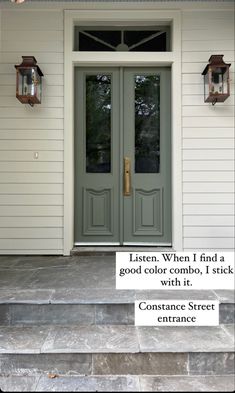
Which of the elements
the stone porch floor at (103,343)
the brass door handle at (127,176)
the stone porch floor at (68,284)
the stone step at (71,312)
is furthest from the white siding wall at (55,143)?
the stone step at (71,312)

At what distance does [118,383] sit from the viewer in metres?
2.23

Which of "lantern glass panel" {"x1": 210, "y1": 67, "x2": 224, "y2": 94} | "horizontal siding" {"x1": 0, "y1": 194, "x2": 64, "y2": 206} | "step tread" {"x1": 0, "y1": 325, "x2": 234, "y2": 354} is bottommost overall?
"step tread" {"x1": 0, "y1": 325, "x2": 234, "y2": 354}

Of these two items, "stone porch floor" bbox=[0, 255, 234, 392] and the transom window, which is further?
the transom window

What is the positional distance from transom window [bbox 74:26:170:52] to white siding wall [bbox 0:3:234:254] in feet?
0.92

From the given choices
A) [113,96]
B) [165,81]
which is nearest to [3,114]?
[113,96]

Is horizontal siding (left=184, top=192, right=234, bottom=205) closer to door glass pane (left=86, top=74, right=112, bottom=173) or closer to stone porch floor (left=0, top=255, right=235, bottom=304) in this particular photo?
door glass pane (left=86, top=74, right=112, bottom=173)

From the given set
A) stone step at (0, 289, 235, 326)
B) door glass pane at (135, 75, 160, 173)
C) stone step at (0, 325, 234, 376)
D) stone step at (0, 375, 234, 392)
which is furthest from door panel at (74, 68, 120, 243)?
stone step at (0, 375, 234, 392)

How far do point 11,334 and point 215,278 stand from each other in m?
1.63

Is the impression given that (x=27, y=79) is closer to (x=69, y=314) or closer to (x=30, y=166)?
(x=30, y=166)

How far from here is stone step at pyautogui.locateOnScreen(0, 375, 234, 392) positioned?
2160 millimetres

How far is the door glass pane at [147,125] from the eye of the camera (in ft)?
14.5

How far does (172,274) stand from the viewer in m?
3.14

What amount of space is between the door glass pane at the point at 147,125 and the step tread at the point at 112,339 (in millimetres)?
2187

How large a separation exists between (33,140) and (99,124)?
770 millimetres
